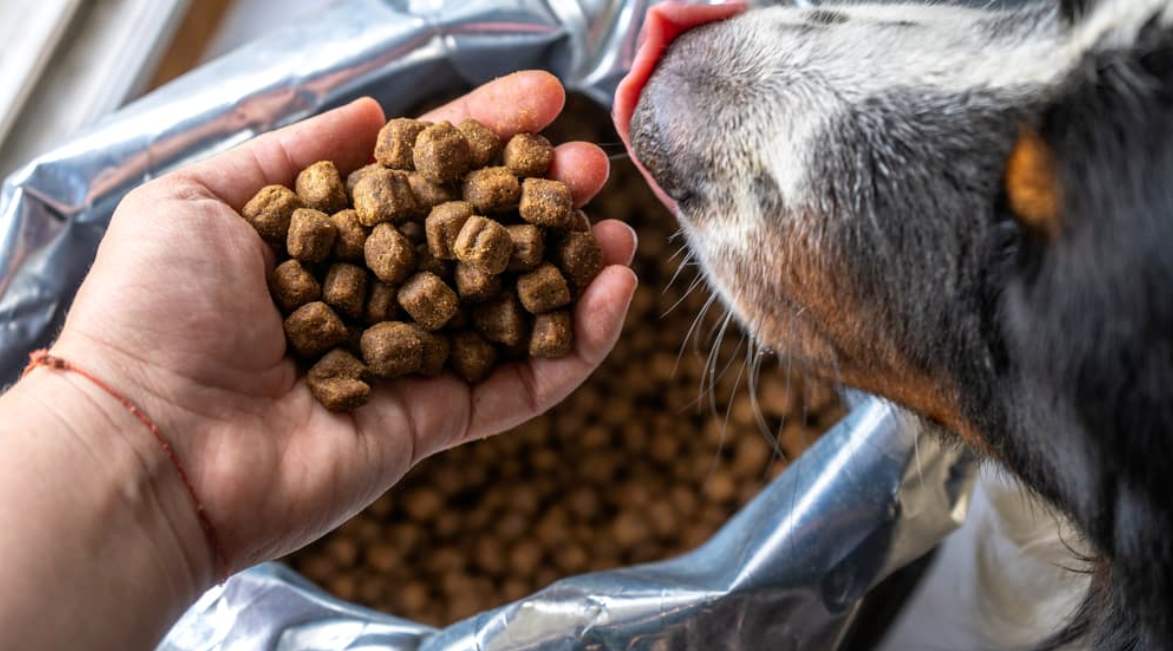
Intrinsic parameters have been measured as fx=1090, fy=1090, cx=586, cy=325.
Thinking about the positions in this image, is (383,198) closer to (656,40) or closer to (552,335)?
(552,335)

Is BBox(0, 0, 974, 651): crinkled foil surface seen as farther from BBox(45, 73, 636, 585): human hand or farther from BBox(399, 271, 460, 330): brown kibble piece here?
Answer: BBox(399, 271, 460, 330): brown kibble piece

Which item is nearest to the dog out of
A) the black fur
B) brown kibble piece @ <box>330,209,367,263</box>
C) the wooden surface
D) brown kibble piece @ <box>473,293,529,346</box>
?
the black fur

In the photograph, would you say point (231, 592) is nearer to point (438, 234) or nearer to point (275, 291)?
point (275, 291)

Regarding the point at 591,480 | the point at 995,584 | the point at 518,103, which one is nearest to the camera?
the point at 518,103

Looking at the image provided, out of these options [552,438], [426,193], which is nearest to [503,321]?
[426,193]

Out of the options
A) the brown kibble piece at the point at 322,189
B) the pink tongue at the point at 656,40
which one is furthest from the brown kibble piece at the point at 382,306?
the pink tongue at the point at 656,40

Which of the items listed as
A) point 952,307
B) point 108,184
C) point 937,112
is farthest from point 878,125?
point 108,184
